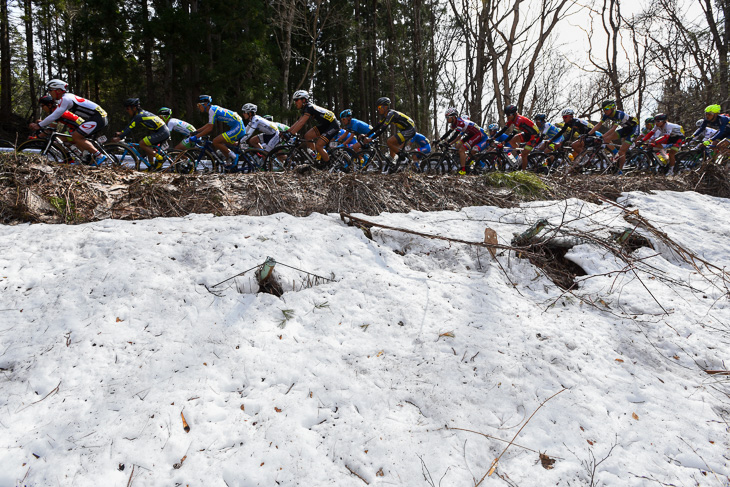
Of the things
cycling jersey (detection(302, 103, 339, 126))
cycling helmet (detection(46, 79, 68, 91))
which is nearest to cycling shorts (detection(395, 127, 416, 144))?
cycling jersey (detection(302, 103, 339, 126))

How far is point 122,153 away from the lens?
273 inches

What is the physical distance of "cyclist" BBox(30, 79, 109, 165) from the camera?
626 centimetres

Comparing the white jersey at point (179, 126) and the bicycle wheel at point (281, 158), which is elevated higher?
the white jersey at point (179, 126)

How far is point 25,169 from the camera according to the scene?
3.81 metres

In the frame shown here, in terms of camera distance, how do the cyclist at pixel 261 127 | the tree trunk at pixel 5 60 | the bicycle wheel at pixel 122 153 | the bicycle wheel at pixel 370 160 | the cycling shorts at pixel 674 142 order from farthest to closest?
the tree trunk at pixel 5 60, the cycling shorts at pixel 674 142, the cyclist at pixel 261 127, the bicycle wheel at pixel 370 160, the bicycle wheel at pixel 122 153

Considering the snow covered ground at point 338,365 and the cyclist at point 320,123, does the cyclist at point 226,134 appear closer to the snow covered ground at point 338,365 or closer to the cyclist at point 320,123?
the cyclist at point 320,123

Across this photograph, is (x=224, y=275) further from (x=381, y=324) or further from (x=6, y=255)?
(x=6, y=255)

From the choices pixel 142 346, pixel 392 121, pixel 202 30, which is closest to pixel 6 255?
pixel 142 346

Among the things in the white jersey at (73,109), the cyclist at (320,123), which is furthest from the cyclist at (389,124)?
the white jersey at (73,109)

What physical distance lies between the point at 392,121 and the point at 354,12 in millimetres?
18176

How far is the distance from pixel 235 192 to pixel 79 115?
15.6 ft

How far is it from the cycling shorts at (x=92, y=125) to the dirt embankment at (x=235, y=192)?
10.6ft

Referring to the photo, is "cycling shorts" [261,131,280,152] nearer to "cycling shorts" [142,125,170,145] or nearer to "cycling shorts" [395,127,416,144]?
"cycling shorts" [142,125,170,145]

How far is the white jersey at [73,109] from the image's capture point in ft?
20.7
